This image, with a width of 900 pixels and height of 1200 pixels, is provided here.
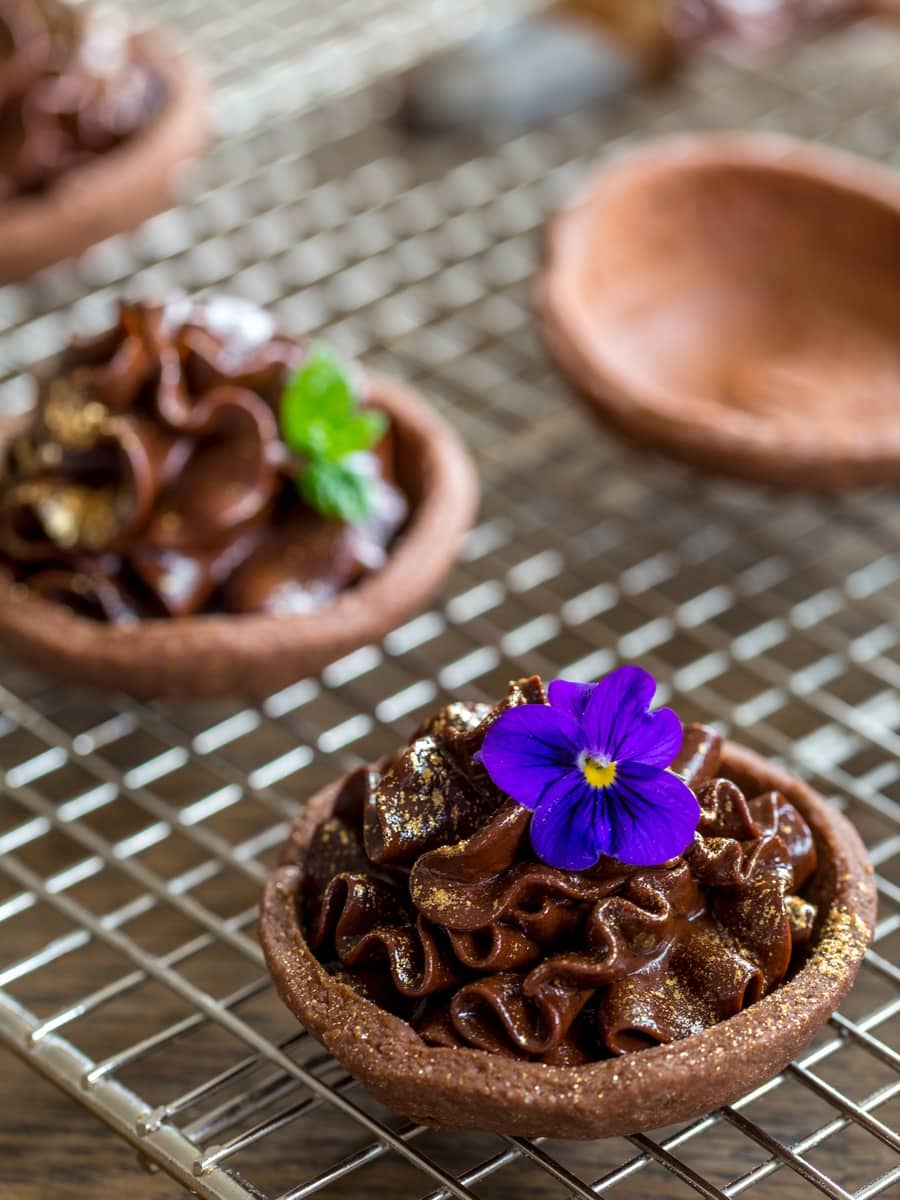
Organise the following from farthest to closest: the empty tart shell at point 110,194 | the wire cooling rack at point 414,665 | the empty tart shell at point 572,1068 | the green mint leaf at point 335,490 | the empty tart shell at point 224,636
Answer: the empty tart shell at point 110,194, the green mint leaf at point 335,490, the empty tart shell at point 224,636, the wire cooling rack at point 414,665, the empty tart shell at point 572,1068

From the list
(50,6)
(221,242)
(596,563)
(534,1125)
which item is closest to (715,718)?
(596,563)

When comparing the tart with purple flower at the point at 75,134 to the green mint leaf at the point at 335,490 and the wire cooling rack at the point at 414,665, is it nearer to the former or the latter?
the wire cooling rack at the point at 414,665

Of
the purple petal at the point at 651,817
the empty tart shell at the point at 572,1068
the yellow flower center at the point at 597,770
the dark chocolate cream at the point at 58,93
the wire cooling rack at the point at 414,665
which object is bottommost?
the wire cooling rack at the point at 414,665

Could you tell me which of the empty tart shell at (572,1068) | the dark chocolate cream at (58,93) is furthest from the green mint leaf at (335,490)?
the dark chocolate cream at (58,93)

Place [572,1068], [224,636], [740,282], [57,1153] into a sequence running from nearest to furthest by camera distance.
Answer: [572,1068] → [57,1153] → [224,636] → [740,282]

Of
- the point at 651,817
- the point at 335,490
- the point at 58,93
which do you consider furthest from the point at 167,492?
the point at 58,93

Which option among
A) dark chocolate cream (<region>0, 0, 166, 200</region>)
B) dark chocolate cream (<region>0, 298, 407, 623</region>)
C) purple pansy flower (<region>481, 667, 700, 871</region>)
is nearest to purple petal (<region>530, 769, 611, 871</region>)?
purple pansy flower (<region>481, 667, 700, 871</region>)

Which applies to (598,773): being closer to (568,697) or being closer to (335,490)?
(568,697)
